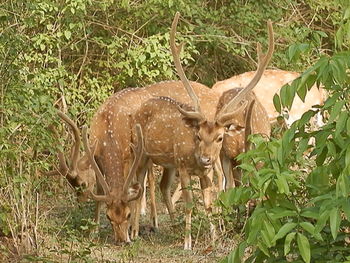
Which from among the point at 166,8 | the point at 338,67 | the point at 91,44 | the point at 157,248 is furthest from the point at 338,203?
the point at 91,44

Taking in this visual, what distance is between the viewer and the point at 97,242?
992cm

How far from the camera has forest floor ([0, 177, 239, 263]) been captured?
9141 mm

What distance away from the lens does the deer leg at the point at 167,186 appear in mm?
11789

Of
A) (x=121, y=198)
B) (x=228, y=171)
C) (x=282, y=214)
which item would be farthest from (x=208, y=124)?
(x=282, y=214)

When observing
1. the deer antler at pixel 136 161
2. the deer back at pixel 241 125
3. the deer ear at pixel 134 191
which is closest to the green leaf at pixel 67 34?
the deer back at pixel 241 125

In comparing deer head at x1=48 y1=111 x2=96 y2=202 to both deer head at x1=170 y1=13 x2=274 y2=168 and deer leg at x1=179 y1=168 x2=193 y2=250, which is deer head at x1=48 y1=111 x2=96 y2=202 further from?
deer head at x1=170 y1=13 x2=274 y2=168

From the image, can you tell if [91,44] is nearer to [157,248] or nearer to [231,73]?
[231,73]

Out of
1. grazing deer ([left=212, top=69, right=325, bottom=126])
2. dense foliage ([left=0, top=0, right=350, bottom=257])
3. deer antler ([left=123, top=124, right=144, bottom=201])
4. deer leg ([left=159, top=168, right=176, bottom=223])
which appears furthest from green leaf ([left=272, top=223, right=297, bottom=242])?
grazing deer ([left=212, top=69, right=325, bottom=126])

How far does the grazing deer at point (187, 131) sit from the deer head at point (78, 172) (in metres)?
0.52

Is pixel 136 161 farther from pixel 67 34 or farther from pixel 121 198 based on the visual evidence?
pixel 67 34

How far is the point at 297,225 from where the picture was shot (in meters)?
5.64

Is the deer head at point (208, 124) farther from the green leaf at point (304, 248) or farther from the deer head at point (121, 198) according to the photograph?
the green leaf at point (304, 248)

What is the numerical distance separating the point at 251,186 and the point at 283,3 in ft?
33.3

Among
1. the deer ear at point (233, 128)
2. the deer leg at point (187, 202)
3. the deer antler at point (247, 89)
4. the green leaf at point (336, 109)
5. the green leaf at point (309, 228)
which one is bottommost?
the deer leg at point (187, 202)
